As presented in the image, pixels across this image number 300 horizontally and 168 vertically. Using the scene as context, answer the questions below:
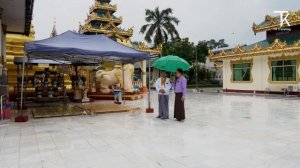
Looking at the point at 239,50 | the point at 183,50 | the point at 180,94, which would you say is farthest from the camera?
the point at 183,50

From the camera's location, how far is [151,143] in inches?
204

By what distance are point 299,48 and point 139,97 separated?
9.30 metres

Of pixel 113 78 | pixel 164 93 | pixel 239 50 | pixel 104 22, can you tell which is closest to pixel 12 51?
pixel 113 78

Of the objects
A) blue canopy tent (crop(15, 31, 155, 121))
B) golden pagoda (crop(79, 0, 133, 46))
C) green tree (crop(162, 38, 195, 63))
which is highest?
golden pagoda (crop(79, 0, 133, 46))

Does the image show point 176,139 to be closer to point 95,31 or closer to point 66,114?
point 66,114

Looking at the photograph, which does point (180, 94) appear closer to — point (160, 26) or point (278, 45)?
point (278, 45)

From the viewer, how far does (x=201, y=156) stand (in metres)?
4.35

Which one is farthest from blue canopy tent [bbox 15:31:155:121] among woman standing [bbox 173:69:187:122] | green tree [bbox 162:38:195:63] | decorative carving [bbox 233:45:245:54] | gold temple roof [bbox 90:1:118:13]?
green tree [bbox 162:38:195:63]

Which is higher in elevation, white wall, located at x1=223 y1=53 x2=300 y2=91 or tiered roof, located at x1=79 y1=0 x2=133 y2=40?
tiered roof, located at x1=79 y1=0 x2=133 y2=40

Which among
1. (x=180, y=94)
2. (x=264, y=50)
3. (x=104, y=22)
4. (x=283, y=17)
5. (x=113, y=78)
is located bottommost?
(x=180, y=94)

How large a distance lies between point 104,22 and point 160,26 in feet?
34.1

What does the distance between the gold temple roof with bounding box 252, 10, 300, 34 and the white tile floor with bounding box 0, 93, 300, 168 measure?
519 inches

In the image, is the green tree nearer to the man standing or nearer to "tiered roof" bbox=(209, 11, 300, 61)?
"tiered roof" bbox=(209, 11, 300, 61)

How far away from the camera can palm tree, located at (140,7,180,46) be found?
33.8m
